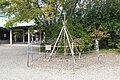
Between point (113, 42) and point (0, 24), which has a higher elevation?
point (0, 24)

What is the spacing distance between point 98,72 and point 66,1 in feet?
24.3

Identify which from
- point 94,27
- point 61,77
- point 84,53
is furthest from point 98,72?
point 94,27

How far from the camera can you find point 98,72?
9.13 m

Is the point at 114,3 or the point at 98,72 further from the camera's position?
the point at 114,3

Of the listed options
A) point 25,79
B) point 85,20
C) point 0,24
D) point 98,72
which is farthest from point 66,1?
point 0,24

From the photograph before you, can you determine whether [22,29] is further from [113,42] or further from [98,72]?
[98,72]

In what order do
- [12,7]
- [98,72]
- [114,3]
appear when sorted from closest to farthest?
[98,72], [12,7], [114,3]

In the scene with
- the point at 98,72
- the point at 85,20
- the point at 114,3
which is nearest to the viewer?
the point at 98,72

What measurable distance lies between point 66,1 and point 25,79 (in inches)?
337

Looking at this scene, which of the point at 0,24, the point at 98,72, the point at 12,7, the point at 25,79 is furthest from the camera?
the point at 0,24

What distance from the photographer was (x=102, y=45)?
18984 mm

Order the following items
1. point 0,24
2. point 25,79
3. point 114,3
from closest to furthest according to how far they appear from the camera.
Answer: point 25,79
point 114,3
point 0,24

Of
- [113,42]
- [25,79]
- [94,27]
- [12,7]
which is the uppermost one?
[12,7]

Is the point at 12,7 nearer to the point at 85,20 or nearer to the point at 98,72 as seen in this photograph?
the point at 85,20
